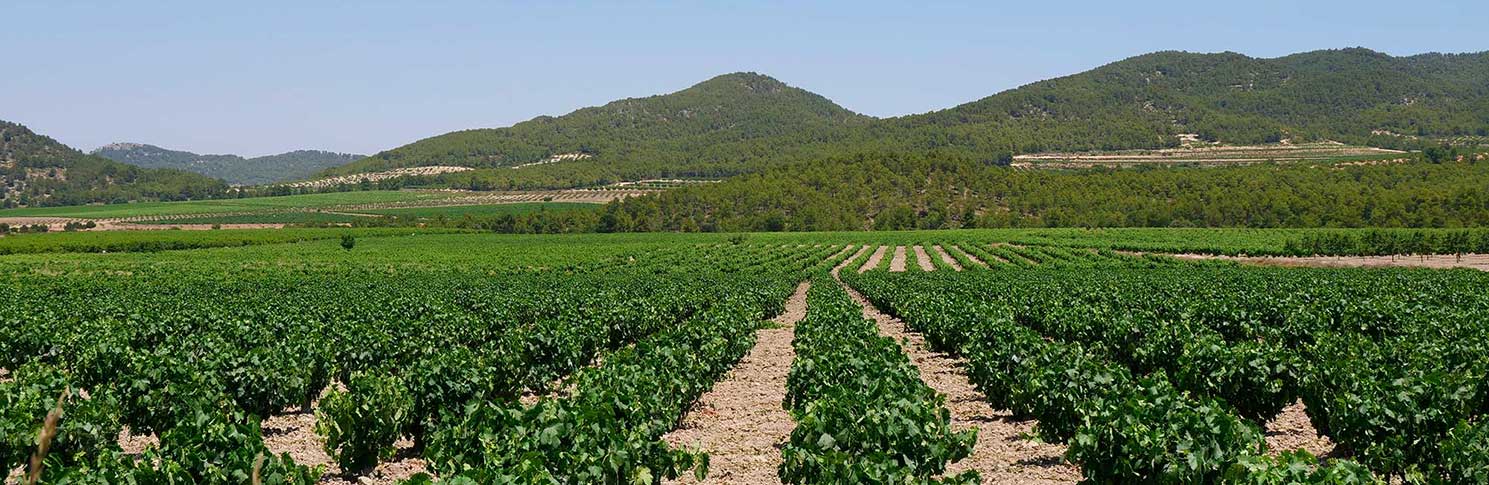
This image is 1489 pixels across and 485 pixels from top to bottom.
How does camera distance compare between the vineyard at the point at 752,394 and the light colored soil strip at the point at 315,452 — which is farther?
the light colored soil strip at the point at 315,452

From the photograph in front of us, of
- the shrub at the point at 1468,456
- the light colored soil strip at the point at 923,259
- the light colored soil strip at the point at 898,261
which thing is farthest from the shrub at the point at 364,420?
the light colored soil strip at the point at 923,259

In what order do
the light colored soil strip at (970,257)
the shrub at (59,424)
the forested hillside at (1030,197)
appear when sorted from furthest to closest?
1. the forested hillside at (1030,197)
2. the light colored soil strip at (970,257)
3. the shrub at (59,424)

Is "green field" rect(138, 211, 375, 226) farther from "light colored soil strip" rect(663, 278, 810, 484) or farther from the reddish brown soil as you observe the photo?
the reddish brown soil

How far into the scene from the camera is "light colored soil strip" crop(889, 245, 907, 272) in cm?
7453

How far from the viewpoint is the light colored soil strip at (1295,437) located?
13680 mm

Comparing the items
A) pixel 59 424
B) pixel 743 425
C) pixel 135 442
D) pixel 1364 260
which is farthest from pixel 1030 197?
pixel 59 424

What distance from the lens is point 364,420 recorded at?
1264 cm

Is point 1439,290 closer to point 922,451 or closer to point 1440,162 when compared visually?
point 922,451

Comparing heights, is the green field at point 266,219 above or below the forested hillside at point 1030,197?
below

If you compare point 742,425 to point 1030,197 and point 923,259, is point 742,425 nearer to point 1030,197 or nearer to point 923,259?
point 923,259

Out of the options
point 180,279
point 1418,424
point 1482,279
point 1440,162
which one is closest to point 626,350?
point 1418,424

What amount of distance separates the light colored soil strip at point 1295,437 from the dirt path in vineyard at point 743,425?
6691 mm

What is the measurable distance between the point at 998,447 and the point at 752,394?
6.29m

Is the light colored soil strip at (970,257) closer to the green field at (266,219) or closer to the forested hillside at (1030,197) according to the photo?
the forested hillside at (1030,197)
